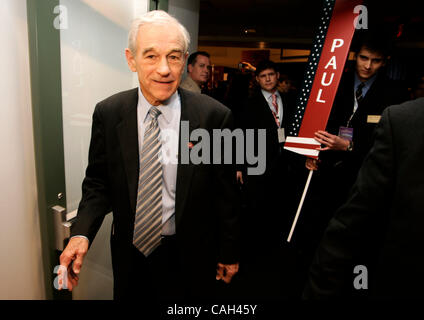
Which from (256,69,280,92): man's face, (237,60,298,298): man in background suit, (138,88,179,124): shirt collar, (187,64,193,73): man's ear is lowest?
(237,60,298,298): man in background suit

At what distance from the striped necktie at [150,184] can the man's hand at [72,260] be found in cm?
23

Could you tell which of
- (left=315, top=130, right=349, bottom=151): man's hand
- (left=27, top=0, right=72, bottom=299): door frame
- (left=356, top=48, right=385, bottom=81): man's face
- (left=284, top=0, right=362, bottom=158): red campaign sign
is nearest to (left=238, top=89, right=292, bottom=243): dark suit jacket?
(left=284, top=0, right=362, bottom=158): red campaign sign

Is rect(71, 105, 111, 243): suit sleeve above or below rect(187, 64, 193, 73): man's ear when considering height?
below

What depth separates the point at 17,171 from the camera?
1198mm

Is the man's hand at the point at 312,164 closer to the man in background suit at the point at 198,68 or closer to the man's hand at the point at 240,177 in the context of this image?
the man's hand at the point at 240,177

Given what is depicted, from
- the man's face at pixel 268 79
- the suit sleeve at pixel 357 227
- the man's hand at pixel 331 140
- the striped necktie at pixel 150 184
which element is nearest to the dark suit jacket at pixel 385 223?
the suit sleeve at pixel 357 227

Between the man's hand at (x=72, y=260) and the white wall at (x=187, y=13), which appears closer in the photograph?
the man's hand at (x=72, y=260)

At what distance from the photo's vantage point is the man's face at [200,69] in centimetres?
309

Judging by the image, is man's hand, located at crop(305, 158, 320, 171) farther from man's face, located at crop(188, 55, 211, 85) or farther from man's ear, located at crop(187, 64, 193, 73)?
man's ear, located at crop(187, 64, 193, 73)

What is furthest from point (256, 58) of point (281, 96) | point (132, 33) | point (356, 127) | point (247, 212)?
point (132, 33)

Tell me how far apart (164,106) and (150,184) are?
351mm

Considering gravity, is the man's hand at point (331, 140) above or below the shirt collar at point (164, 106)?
below

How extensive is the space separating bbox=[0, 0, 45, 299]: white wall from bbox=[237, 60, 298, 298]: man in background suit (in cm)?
180

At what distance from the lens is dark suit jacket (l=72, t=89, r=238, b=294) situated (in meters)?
1.18
